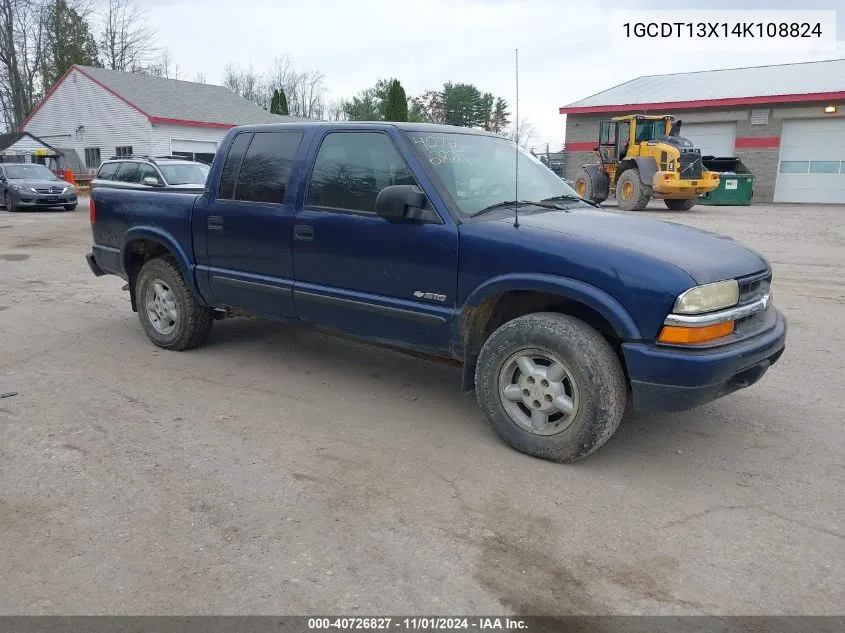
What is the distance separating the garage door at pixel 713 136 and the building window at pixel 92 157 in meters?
30.0

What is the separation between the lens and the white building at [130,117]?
34.2m

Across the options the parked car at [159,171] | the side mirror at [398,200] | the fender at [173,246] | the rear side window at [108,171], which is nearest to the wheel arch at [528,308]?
the side mirror at [398,200]

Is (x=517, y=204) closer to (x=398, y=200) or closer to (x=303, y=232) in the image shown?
(x=398, y=200)

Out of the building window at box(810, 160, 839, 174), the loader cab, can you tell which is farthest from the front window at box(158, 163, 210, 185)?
the building window at box(810, 160, 839, 174)

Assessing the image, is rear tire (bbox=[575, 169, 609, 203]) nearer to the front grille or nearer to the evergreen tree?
the front grille

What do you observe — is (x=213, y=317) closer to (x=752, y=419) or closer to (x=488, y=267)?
(x=488, y=267)

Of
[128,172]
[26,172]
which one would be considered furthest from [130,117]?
[128,172]

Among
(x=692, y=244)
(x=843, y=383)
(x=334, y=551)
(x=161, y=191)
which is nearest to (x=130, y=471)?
(x=334, y=551)

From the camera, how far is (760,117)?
2706 cm

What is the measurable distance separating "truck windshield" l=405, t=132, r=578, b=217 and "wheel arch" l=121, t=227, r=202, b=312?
2336 millimetres

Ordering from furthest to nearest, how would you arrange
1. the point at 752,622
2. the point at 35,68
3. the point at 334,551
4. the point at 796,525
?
the point at 35,68
the point at 796,525
the point at 334,551
the point at 752,622

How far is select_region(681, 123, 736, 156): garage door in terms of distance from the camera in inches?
1112

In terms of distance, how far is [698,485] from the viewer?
3.62 m

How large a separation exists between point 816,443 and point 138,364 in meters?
4.99
